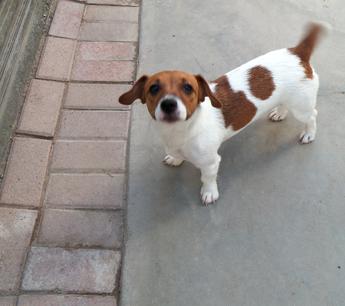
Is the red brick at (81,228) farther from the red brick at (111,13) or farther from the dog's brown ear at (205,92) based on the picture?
the red brick at (111,13)

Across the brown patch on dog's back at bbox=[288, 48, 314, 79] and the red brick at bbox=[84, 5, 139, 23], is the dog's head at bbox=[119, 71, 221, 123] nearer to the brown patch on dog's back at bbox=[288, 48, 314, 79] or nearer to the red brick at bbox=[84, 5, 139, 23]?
the brown patch on dog's back at bbox=[288, 48, 314, 79]

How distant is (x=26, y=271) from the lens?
236cm

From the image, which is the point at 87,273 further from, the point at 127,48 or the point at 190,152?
the point at 127,48

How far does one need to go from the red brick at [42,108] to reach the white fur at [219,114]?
0.94m

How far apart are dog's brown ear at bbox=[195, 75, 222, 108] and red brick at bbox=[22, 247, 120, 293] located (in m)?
0.99

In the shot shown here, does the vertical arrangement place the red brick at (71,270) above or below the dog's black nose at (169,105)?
below

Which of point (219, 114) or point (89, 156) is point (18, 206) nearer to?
point (89, 156)

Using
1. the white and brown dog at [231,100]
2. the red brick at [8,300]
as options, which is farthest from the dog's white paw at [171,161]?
the red brick at [8,300]

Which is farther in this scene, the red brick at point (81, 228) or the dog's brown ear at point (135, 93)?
the red brick at point (81, 228)

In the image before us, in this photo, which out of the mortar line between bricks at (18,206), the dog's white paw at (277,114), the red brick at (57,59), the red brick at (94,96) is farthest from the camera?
the red brick at (57,59)

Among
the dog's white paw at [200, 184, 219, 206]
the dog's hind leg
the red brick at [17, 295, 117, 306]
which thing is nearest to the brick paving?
the red brick at [17, 295, 117, 306]

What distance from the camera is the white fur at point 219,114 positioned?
2330 mm

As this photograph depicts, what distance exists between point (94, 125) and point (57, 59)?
71cm

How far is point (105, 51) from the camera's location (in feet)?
11.4
